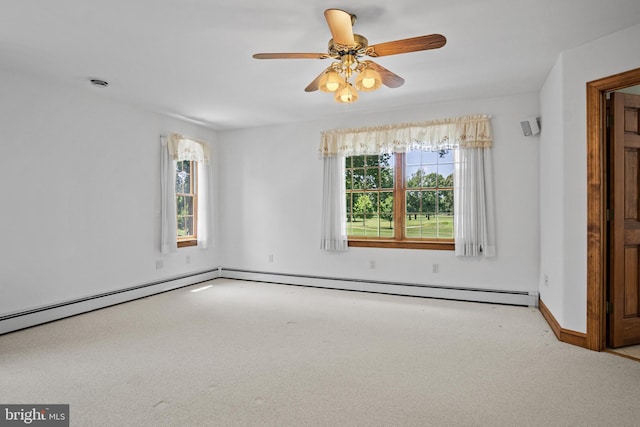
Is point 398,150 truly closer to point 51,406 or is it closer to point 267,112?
point 267,112

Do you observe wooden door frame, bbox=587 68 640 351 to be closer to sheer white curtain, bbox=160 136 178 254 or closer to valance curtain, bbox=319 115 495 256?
valance curtain, bbox=319 115 495 256

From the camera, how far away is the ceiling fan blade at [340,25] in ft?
7.29

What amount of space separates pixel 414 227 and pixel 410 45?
3244 mm

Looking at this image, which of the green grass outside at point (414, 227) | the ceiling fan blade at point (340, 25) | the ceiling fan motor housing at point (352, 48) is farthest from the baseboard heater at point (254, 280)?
the ceiling fan blade at point (340, 25)

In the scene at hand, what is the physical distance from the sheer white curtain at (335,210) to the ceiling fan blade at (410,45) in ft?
9.95

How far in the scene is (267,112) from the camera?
5.47 m

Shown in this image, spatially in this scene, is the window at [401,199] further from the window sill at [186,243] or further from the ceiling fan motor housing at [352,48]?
the ceiling fan motor housing at [352,48]

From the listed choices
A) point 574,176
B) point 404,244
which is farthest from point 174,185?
point 574,176

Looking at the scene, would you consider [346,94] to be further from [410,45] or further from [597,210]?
[597,210]

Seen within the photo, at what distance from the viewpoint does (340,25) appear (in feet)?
7.64

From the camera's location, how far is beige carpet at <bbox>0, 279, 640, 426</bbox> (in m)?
2.26

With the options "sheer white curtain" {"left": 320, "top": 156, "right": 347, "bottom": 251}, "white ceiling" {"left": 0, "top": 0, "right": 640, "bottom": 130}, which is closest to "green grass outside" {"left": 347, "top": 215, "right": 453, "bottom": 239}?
"sheer white curtain" {"left": 320, "top": 156, "right": 347, "bottom": 251}

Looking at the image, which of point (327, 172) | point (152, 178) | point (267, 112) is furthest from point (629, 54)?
point (152, 178)

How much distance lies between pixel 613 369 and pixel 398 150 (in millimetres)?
3391
